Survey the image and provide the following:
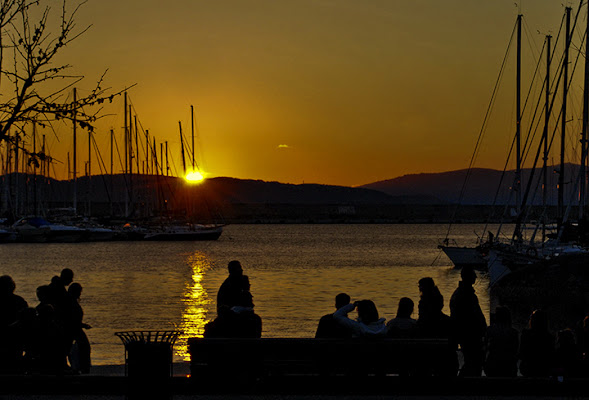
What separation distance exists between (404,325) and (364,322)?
526 mm

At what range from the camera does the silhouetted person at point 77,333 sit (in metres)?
12.3

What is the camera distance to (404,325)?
1102 centimetres

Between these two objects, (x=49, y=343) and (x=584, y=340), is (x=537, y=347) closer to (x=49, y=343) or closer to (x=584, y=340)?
(x=584, y=340)

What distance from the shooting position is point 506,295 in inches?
1120

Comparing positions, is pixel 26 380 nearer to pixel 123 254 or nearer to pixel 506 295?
pixel 506 295

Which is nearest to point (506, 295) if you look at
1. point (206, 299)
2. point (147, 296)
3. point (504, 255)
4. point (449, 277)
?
point (504, 255)

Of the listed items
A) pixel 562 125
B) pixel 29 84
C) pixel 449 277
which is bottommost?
pixel 449 277

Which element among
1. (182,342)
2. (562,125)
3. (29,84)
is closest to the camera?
(29,84)

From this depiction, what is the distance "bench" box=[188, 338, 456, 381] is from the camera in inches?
410

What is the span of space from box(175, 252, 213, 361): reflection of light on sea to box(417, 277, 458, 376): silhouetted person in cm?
385

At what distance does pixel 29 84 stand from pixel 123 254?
240 feet

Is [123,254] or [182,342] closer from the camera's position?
[182,342]

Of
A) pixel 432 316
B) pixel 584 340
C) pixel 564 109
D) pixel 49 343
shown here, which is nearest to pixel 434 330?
pixel 432 316

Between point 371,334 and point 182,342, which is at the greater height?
point 371,334
